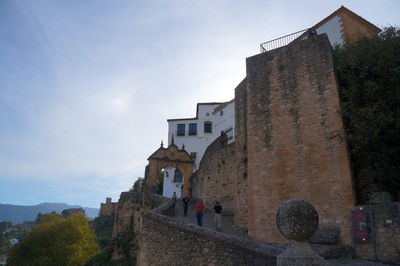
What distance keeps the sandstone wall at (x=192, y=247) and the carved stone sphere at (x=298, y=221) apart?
9.11 feet

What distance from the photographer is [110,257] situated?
59.1ft

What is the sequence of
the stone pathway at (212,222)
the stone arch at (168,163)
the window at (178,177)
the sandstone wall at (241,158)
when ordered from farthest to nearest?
the window at (178,177) → the stone arch at (168,163) → the sandstone wall at (241,158) → the stone pathway at (212,222)

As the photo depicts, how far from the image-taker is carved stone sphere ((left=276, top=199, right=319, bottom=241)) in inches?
176

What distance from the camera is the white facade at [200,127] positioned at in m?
36.0

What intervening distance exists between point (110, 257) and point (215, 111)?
2277 cm

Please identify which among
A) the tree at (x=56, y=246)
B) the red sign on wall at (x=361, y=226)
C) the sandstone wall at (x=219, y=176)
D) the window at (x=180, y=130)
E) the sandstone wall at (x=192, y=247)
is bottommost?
the tree at (x=56, y=246)

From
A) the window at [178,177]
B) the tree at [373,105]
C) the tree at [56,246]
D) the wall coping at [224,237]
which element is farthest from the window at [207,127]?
the tree at [373,105]

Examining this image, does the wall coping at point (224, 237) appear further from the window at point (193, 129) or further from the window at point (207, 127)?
the window at point (193, 129)

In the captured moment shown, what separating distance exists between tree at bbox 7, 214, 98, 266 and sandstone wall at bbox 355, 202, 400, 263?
28624 millimetres

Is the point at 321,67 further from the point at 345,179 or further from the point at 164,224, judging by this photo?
the point at 164,224

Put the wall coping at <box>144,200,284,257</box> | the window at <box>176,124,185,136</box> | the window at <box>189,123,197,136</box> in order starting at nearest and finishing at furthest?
the wall coping at <box>144,200,284,257</box> → the window at <box>189,123,197,136</box> → the window at <box>176,124,185,136</box>

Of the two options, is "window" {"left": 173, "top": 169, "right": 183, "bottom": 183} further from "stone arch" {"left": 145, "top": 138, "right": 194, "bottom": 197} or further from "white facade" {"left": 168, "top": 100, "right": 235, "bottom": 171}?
"stone arch" {"left": 145, "top": 138, "right": 194, "bottom": 197}

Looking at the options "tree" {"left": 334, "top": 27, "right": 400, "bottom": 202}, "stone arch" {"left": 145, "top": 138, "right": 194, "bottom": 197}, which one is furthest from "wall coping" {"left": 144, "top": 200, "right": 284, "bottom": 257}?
"stone arch" {"left": 145, "top": 138, "right": 194, "bottom": 197}

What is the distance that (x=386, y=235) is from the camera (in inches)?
365
